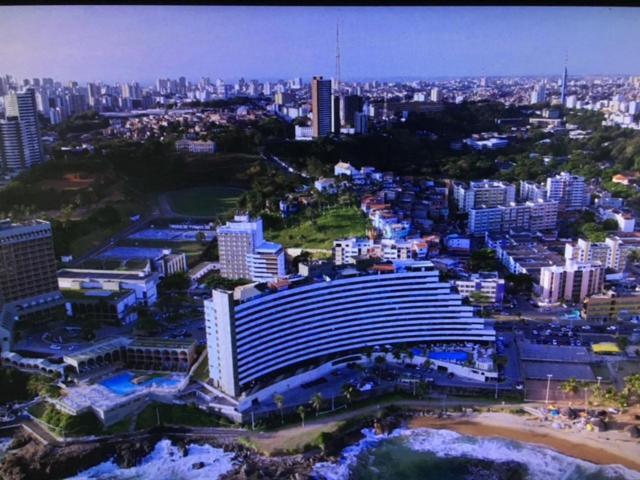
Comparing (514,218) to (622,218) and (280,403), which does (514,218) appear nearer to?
(622,218)

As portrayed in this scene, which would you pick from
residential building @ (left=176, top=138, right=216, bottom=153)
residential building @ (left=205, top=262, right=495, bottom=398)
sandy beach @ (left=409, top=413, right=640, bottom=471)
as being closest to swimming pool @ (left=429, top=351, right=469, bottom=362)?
residential building @ (left=205, top=262, right=495, bottom=398)

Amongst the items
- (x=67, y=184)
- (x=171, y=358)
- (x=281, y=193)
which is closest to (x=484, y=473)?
(x=171, y=358)

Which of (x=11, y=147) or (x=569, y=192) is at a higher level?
(x=11, y=147)

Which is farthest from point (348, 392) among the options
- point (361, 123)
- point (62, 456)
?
point (361, 123)

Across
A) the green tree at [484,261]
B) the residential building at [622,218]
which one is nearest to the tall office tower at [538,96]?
the residential building at [622,218]

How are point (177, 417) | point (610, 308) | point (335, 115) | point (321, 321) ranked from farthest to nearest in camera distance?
point (335, 115) < point (610, 308) < point (321, 321) < point (177, 417)

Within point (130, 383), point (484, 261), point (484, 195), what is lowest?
point (130, 383)

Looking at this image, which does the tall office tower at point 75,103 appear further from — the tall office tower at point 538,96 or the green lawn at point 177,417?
the tall office tower at point 538,96

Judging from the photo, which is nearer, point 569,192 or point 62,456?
point 62,456
